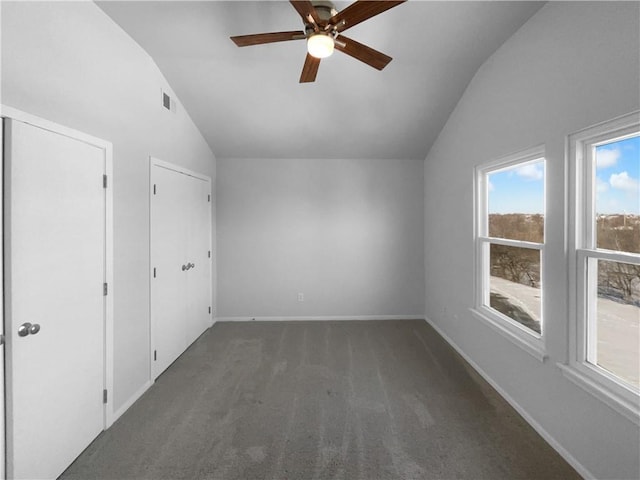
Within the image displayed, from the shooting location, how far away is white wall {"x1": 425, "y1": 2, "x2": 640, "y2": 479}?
4.91ft

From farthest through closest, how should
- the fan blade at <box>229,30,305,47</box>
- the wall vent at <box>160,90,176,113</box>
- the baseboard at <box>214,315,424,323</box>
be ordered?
the baseboard at <box>214,315,424,323</box>, the wall vent at <box>160,90,176,113</box>, the fan blade at <box>229,30,305,47</box>

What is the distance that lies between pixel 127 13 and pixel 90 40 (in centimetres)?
40

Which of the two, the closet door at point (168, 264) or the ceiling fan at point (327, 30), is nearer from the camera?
the ceiling fan at point (327, 30)

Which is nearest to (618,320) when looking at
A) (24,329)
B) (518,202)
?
(518,202)

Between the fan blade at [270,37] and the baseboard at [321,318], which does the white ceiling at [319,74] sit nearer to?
the fan blade at [270,37]

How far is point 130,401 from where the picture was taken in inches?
92.6

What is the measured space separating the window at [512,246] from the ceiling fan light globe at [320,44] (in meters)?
1.63

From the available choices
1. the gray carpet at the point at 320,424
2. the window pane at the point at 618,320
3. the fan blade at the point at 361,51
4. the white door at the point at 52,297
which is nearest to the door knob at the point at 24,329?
the white door at the point at 52,297

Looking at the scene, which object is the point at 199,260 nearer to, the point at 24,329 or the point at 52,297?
the point at 52,297

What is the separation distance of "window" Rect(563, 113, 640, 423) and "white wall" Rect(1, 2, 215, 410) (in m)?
3.09

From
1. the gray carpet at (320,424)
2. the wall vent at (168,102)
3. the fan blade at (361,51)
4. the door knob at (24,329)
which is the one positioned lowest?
the gray carpet at (320,424)

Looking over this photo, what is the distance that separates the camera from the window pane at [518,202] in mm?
2211

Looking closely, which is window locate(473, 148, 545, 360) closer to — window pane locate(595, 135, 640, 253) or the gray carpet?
window pane locate(595, 135, 640, 253)

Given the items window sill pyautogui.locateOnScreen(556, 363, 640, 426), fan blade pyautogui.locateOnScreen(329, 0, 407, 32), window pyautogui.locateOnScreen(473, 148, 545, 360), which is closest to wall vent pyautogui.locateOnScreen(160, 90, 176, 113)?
fan blade pyautogui.locateOnScreen(329, 0, 407, 32)
